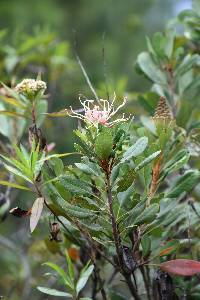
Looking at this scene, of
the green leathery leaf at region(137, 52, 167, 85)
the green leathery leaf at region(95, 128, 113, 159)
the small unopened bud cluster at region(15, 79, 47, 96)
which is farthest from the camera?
the green leathery leaf at region(137, 52, 167, 85)

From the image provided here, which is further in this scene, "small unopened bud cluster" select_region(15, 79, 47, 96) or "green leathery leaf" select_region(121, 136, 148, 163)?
"small unopened bud cluster" select_region(15, 79, 47, 96)

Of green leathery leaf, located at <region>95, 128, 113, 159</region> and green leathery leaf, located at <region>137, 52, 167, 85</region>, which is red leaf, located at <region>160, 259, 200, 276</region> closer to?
green leathery leaf, located at <region>95, 128, 113, 159</region>

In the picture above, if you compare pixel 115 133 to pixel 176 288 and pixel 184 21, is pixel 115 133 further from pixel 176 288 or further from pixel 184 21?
pixel 184 21

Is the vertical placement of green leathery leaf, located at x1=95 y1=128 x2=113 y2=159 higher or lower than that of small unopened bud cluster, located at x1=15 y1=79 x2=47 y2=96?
lower

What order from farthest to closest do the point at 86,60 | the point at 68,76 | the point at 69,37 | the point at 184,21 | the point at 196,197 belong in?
the point at 69,37
the point at 86,60
the point at 68,76
the point at 184,21
the point at 196,197

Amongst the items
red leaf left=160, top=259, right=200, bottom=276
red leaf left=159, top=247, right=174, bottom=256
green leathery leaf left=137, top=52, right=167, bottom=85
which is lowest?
red leaf left=160, top=259, right=200, bottom=276

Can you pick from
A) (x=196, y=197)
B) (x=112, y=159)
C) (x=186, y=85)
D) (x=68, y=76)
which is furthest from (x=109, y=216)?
(x=68, y=76)

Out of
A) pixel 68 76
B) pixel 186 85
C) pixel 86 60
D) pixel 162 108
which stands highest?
pixel 86 60

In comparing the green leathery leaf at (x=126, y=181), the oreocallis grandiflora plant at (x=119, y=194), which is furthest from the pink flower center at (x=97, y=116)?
the green leathery leaf at (x=126, y=181)

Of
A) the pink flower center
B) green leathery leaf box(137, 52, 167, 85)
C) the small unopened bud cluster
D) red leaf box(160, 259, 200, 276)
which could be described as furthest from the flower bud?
red leaf box(160, 259, 200, 276)
